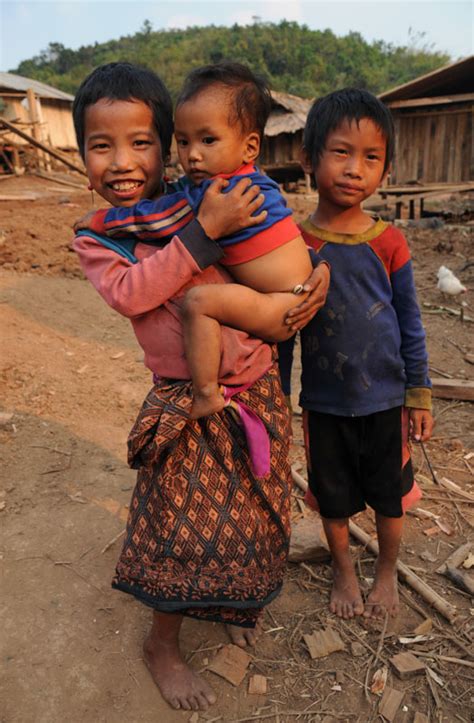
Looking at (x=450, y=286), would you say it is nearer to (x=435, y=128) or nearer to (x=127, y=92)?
(x=127, y=92)

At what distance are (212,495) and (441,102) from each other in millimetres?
13951

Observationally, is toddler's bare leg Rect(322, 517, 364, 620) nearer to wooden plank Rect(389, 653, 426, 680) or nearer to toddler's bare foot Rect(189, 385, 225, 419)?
wooden plank Rect(389, 653, 426, 680)

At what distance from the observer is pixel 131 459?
1.75 meters

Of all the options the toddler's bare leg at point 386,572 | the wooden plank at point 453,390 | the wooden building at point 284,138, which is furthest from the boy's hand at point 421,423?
the wooden building at point 284,138

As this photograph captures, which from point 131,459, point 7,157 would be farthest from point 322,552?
point 7,157

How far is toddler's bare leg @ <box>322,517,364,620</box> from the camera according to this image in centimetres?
234

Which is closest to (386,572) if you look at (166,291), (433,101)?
(166,291)

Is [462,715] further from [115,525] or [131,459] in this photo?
[115,525]

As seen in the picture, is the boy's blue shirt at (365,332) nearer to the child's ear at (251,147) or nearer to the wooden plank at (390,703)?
the child's ear at (251,147)

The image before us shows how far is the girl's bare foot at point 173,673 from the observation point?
196cm

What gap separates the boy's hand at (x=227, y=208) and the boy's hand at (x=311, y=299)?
0.88ft

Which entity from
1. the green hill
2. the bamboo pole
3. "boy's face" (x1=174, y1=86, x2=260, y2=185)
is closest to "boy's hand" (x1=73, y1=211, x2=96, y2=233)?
"boy's face" (x1=174, y1=86, x2=260, y2=185)

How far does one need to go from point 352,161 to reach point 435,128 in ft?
45.0

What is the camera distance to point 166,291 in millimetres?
1518
